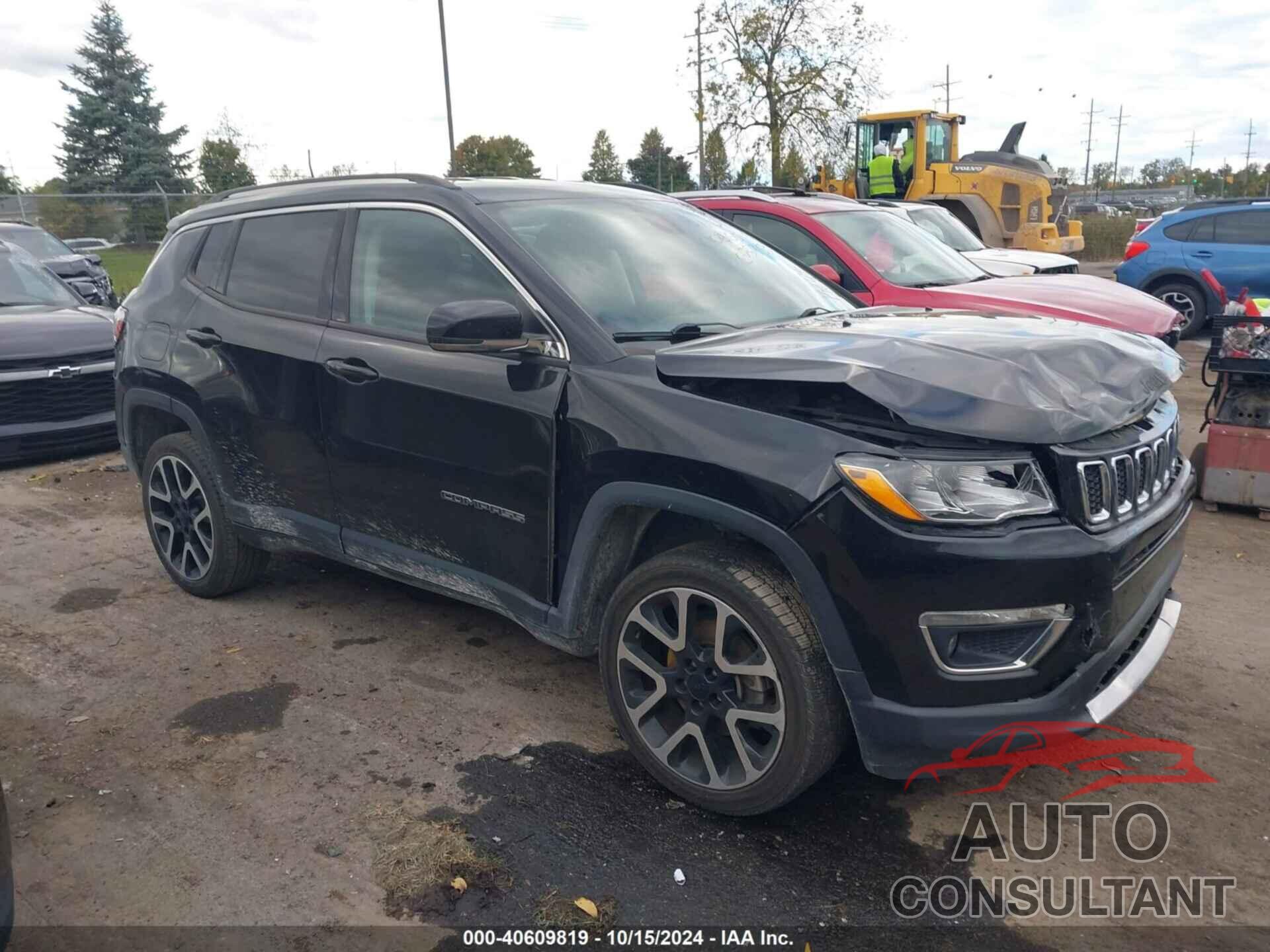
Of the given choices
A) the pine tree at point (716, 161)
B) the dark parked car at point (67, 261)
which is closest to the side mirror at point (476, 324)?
the dark parked car at point (67, 261)

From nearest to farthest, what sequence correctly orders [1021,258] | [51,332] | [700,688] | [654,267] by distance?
[700,688] < [654,267] < [51,332] < [1021,258]

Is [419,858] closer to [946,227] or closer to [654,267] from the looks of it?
[654,267]

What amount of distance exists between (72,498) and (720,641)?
577 centimetres

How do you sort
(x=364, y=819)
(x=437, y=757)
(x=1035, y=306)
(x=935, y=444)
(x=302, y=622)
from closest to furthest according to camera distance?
(x=935, y=444), (x=364, y=819), (x=437, y=757), (x=302, y=622), (x=1035, y=306)

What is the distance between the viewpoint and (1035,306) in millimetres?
6742

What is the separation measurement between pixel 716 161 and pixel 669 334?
2860 cm

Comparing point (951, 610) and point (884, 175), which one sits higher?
point (884, 175)

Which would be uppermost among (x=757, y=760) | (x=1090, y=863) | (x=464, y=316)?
(x=464, y=316)

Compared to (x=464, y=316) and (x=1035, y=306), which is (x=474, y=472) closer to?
(x=464, y=316)

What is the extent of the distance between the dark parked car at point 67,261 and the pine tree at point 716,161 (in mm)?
18722

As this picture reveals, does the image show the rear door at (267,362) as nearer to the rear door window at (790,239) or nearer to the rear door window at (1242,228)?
the rear door window at (790,239)

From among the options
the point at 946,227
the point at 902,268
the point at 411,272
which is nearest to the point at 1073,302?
the point at 902,268

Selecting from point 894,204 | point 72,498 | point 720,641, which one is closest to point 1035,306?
point 894,204

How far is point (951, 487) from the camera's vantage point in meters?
2.64
